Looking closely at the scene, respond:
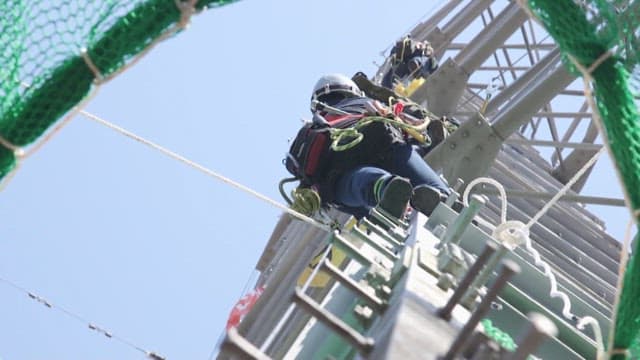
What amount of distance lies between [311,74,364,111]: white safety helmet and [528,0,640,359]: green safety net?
4.49 meters

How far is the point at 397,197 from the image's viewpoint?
18.6 feet

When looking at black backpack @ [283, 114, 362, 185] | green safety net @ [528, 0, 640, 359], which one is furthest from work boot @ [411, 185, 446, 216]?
green safety net @ [528, 0, 640, 359]

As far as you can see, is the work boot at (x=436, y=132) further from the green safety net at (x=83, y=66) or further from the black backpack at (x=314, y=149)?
the green safety net at (x=83, y=66)

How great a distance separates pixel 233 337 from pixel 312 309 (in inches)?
14.5

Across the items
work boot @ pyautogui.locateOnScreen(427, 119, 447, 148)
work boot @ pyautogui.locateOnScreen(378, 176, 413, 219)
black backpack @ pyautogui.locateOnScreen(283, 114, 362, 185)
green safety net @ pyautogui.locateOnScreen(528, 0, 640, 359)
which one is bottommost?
black backpack @ pyautogui.locateOnScreen(283, 114, 362, 185)

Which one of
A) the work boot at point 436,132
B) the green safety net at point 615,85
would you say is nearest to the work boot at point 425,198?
the work boot at point 436,132

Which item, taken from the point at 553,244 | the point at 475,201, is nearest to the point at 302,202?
the point at 553,244

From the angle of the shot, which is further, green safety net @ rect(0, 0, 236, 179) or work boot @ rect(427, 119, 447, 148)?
work boot @ rect(427, 119, 447, 148)

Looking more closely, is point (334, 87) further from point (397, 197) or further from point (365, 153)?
point (397, 197)

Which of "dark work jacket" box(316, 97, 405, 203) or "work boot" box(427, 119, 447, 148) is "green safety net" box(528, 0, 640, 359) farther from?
"work boot" box(427, 119, 447, 148)

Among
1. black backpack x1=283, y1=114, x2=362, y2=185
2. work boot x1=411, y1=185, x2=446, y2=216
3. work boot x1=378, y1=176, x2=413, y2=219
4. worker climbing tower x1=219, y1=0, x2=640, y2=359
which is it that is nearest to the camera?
worker climbing tower x1=219, y1=0, x2=640, y2=359

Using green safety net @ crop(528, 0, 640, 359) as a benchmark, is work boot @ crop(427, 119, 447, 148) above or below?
below

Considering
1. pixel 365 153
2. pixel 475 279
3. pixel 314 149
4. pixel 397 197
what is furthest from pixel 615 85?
pixel 314 149

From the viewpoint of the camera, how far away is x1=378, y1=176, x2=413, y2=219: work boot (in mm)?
5648
